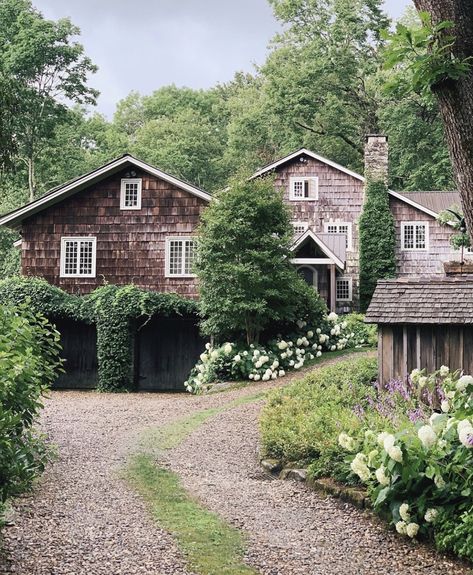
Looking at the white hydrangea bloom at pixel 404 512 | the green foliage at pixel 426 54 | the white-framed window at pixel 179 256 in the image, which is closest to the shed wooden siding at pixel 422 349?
the white hydrangea bloom at pixel 404 512

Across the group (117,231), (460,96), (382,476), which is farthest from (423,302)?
(117,231)

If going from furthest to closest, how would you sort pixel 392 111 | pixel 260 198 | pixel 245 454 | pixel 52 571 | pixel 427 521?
pixel 392 111 < pixel 260 198 < pixel 245 454 < pixel 427 521 < pixel 52 571

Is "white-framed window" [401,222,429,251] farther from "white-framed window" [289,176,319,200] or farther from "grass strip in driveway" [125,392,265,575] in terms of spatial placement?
"grass strip in driveway" [125,392,265,575]

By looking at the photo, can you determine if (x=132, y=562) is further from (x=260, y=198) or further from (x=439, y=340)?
(x=260, y=198)

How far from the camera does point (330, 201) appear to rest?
32594 millimetres

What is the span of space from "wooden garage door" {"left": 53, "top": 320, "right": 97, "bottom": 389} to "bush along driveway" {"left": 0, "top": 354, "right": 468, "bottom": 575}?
42.9 feet

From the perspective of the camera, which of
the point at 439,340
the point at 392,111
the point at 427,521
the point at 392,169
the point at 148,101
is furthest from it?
the point at 148,101

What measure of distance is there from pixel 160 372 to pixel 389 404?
47.2 ft

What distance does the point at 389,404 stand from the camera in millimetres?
11703

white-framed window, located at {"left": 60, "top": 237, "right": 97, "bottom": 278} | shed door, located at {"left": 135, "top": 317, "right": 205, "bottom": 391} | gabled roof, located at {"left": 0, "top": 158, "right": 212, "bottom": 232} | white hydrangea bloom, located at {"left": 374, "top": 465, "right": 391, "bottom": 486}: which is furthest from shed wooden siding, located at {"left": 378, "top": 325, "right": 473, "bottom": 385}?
white-framed window, located at {"left": 60, "top": 237, "right": 97, "bottom": 278}

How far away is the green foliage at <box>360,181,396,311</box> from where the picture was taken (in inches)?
1250

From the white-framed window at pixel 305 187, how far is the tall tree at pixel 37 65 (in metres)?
14.4

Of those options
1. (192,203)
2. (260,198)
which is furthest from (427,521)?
(192,203)

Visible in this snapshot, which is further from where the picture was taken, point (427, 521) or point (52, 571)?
point (427, 521)
